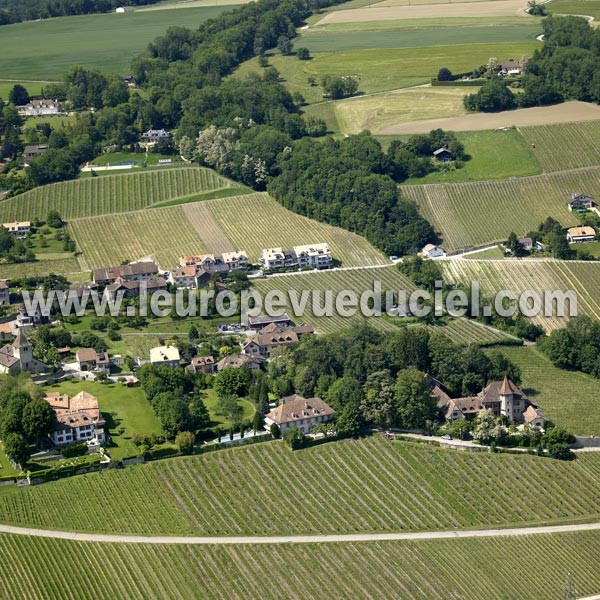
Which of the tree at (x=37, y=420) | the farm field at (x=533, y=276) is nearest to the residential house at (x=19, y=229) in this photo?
the farm field at (x=533, y=276)

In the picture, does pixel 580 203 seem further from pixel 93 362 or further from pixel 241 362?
pixel 93 362

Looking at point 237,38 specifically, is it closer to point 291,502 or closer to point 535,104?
point 535,104

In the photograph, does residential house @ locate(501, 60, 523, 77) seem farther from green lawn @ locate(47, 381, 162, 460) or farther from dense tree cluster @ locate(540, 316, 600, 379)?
green lawn @ locate(47, 381, 162, 460)

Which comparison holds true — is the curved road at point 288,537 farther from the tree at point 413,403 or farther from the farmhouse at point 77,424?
the tree at point 413,403

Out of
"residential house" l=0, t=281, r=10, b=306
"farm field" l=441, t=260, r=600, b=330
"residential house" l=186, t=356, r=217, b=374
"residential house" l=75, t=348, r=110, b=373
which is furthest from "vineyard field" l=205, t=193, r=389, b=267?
"residential house" l=75, t=348, r=110, b=373

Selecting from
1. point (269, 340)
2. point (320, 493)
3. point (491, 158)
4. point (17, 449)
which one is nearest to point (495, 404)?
point (320, 493)

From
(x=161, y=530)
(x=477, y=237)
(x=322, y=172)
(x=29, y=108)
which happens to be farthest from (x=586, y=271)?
(x=29, y=108)
